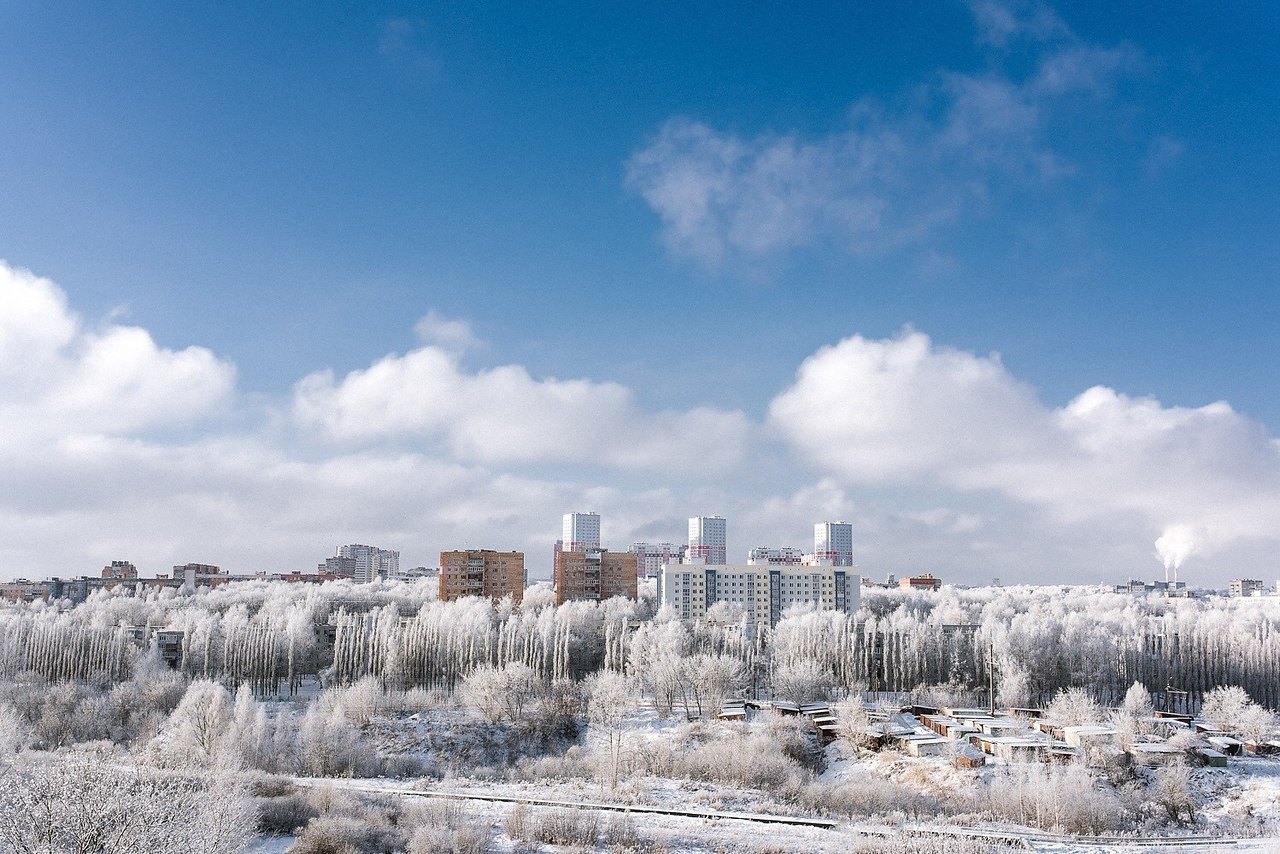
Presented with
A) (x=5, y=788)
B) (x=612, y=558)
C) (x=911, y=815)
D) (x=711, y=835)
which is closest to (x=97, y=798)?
(x=5, y=788)

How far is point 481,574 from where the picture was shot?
82.6m

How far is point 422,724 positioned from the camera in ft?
143

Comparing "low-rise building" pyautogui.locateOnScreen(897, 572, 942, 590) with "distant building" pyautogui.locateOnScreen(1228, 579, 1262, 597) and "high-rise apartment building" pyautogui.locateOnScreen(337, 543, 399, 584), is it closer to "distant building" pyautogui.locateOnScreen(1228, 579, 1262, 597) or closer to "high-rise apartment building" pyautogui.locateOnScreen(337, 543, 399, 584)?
"distant building" pyautogui.locateOnScreen(1228, 579, 1262, 597)

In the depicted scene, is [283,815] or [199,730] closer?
[283,815]

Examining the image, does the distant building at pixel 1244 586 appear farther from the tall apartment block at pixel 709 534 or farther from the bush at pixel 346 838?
the bush at pixel 346 838

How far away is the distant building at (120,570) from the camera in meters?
124

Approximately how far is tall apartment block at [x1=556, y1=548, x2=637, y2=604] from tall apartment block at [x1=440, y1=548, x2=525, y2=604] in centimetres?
439

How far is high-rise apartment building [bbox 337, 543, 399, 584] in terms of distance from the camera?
173875mm

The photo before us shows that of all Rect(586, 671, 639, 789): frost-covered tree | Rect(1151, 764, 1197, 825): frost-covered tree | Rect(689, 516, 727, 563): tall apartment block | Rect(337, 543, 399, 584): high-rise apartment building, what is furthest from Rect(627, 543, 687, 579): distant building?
Rect(1151, 764, 1197, 825): frost-covered tree

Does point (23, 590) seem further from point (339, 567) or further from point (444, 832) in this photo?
point (444, 832)

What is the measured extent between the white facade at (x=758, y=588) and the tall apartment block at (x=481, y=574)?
14345 mm

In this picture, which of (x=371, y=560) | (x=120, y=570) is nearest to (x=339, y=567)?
(x=371, y=560)

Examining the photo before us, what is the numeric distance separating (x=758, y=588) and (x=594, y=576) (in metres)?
15.6

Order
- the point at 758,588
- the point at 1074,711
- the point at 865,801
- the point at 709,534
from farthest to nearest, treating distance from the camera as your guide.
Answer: the point at 709,534 → the point at 758,588 → the point at 1074,711 → the point at 865,801
